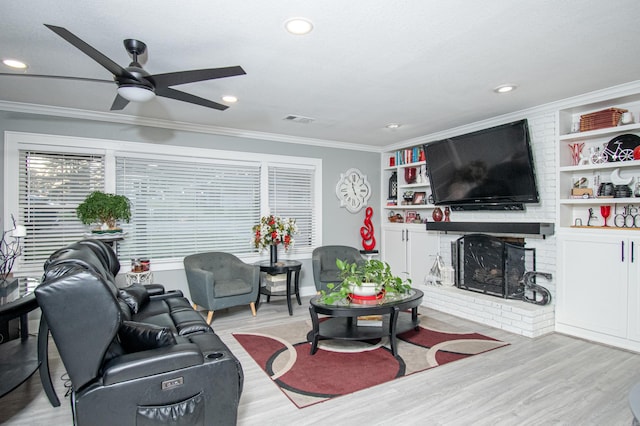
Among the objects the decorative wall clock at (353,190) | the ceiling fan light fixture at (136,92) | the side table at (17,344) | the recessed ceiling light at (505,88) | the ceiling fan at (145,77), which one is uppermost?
the recessed ceiling light at (505,88)

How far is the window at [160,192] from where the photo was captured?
13.1 ft

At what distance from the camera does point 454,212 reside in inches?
206

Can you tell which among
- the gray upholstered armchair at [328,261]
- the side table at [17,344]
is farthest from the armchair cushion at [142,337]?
the gray upholstered armchair at [328,261]

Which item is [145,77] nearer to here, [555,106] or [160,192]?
[160,192]

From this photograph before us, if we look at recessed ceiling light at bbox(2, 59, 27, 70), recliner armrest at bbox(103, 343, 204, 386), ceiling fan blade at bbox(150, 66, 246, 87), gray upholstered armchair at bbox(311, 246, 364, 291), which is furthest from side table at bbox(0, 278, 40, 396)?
gray upholstered armchair at bbox(311, 246, 364, 291)

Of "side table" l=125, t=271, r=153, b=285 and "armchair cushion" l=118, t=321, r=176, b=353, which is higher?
"armchair cushion" l=118, t=321, r=176, b=353

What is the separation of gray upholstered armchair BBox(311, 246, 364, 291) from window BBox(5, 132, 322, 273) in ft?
1.67

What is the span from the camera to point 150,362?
6.00ft

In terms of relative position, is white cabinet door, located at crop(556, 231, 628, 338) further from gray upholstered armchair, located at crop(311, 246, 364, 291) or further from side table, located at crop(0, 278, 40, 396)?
side table, located at crop(0, 278, 40, 396)

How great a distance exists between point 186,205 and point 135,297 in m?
1.82

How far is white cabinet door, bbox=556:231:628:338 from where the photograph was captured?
11.4ft

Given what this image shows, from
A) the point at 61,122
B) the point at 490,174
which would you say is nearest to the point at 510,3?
the point at 490,174

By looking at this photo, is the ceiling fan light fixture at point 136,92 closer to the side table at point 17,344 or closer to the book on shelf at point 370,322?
the side table at point 17,344

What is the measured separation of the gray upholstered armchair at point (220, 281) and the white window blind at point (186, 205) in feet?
1.16
